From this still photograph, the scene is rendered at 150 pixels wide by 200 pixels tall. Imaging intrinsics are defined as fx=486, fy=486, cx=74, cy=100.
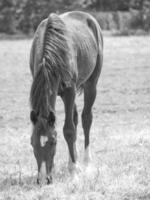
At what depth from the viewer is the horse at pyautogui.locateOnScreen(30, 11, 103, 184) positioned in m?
4.51

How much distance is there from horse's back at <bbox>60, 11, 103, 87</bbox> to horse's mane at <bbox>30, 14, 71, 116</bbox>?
36 centimetres

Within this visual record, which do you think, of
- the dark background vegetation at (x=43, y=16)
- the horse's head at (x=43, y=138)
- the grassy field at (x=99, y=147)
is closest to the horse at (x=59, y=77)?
the horse's head at (x=43, y=138)

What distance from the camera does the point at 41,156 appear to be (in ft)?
14.8

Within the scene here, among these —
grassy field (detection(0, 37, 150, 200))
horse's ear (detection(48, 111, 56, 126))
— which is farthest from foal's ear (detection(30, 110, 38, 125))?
grassy field (detection(0, 37, 150, 200))

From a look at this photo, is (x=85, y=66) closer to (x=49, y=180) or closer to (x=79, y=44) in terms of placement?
(x=79, y=44)

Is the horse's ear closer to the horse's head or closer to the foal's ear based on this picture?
the horse's head

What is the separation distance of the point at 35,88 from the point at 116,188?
1.24 meters

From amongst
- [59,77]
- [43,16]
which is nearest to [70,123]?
[59,77]

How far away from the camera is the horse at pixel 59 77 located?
14.8 ft

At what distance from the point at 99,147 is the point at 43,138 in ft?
7.12

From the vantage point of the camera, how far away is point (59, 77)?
4734mm

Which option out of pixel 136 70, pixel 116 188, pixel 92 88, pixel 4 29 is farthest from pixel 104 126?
pixel 4 29

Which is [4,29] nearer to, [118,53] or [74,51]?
[118,53]

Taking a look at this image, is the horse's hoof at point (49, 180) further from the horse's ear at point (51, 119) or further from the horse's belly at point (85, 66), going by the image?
the horse's belly at point (85, 66)
